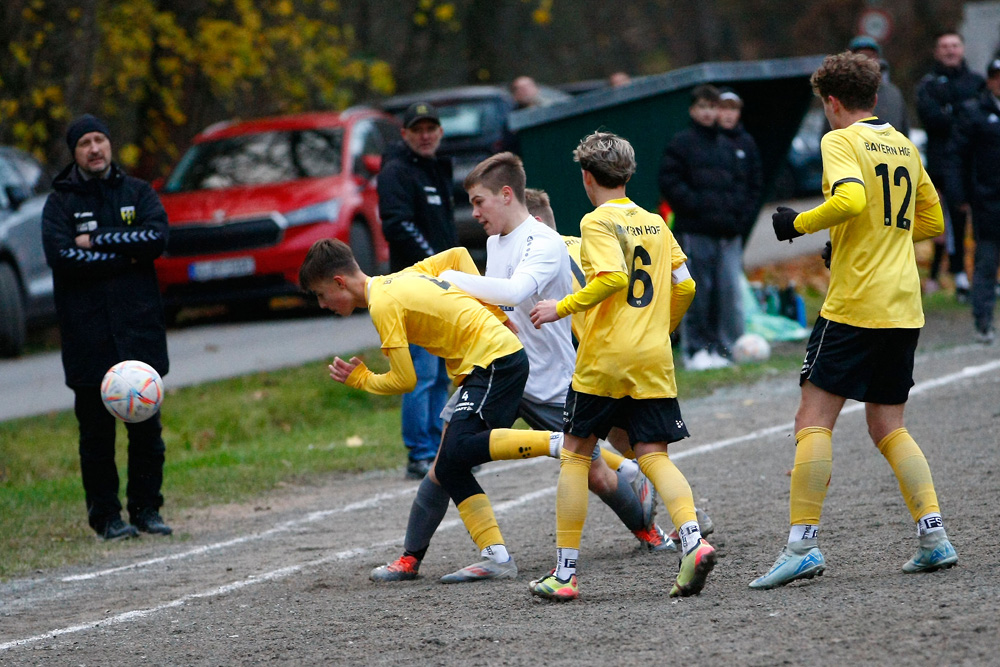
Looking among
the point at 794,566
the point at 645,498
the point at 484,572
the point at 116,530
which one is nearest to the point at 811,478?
the point at 794,566

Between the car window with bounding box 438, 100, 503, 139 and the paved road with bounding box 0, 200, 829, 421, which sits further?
the car window with bounding box 438, 100, 503, 139

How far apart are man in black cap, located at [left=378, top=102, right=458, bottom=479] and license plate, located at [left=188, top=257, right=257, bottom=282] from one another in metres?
6.20

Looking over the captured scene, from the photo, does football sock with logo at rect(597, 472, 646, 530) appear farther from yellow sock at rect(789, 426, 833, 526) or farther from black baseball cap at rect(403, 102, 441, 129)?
black baseball cap at rect(403, 102, 441, 129)

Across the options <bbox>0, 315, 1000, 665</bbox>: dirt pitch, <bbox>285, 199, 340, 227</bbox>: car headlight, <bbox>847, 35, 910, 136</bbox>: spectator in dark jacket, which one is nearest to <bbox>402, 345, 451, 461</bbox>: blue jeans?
<bbox>0, 315, 1000, 665</bbox>: dirt pitch

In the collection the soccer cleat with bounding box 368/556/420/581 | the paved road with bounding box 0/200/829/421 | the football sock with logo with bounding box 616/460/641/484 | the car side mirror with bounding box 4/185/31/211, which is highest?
the car side mirror with bounding box 4/185/31/211

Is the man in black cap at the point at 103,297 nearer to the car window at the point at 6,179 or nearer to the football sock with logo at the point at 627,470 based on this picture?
the football sock with logo at the point at 627,470

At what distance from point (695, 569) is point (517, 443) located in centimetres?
104

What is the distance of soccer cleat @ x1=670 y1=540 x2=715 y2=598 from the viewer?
5117 millimetres

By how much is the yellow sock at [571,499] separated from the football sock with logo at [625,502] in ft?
2.14

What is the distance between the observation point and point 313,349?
13.9 m

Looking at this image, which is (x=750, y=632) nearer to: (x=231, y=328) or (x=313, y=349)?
(x=313, y=349)

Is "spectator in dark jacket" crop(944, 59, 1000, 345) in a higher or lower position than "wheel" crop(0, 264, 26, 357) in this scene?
higher

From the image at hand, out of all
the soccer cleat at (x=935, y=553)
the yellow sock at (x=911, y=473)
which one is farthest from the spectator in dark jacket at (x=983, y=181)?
the soccer cleat at (x=935, y=553)

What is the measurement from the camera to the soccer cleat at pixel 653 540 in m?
6.39
